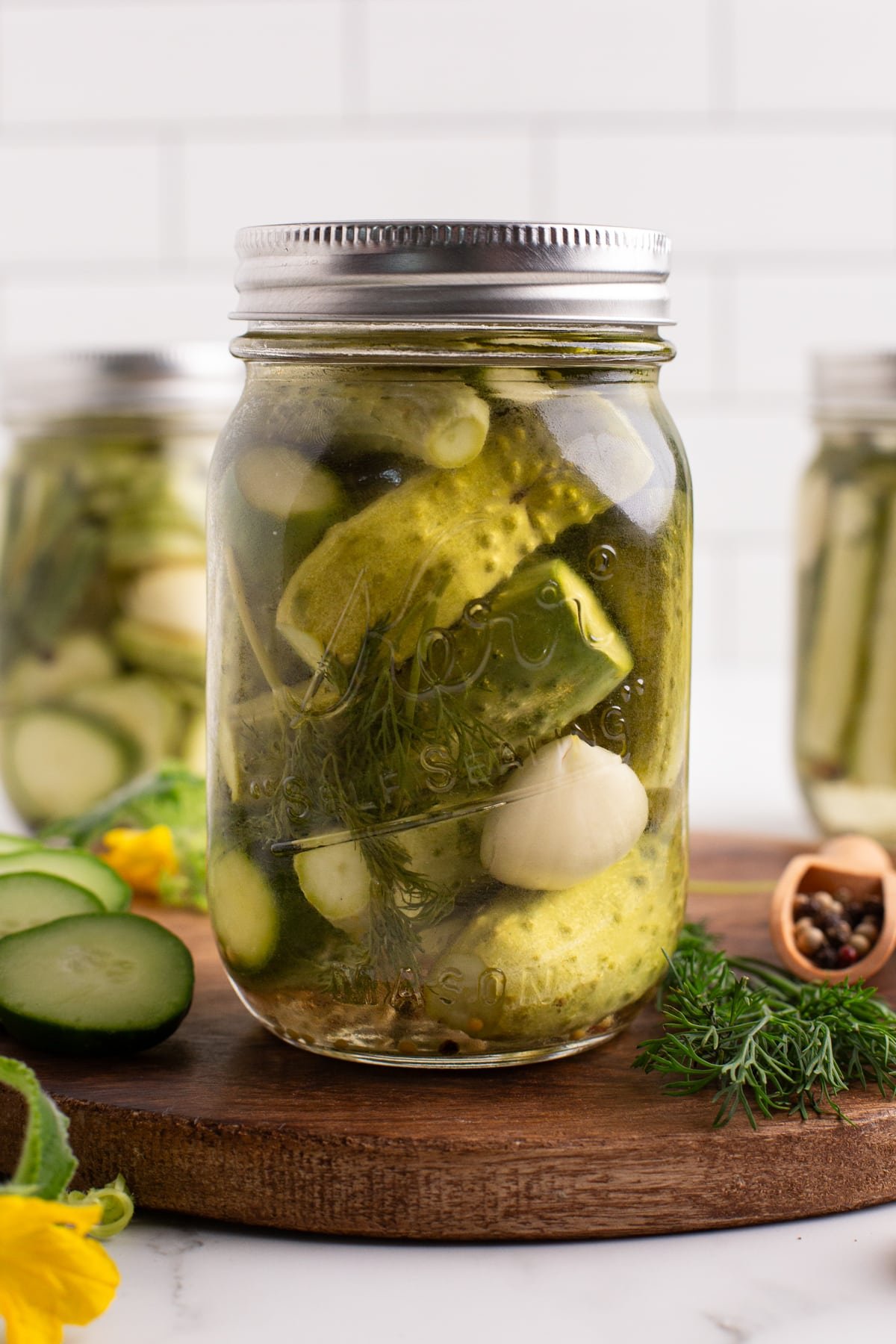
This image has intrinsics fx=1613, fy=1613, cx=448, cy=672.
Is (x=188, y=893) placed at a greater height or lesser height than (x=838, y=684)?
lesser

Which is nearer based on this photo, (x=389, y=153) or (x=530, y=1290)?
(x=530, y=1290)

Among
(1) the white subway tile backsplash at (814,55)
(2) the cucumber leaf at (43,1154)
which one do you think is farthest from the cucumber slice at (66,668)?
(1) the white subway tile backsplash at (814,55)

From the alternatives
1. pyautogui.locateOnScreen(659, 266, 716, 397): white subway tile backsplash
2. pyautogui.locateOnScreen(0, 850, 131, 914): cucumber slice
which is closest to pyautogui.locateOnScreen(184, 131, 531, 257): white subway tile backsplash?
pyautogui.locateOnScreen(659, 266, 716, 397): white subway tile backsplash

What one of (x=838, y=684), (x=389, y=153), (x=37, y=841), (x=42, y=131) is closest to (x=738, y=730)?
(x=838, y=684)

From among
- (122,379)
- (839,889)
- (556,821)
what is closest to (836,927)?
(839,889)

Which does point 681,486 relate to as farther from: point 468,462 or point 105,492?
point 105,492

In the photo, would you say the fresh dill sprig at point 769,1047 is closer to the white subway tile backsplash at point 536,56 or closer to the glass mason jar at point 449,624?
the glass mason jar at point 449,624
